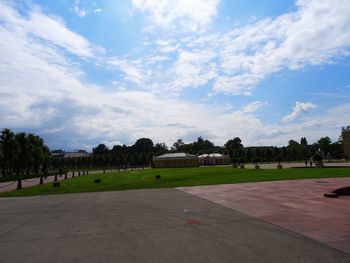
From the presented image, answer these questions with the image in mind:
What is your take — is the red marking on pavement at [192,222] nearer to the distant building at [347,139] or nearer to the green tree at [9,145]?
the green tree at [9,145]

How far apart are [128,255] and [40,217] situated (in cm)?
780

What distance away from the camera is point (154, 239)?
31.5ft

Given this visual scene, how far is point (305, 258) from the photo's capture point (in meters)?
7.39

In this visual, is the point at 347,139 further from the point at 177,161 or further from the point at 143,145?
the point at 143,145

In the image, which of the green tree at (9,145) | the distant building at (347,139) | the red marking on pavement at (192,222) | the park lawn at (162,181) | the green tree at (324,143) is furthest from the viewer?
the green tree at (324,143)

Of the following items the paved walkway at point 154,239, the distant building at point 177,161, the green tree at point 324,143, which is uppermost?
the green tree at point 324,143

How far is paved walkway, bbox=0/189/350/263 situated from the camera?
7.79 metres

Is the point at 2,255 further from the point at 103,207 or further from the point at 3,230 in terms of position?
the point at 103,207

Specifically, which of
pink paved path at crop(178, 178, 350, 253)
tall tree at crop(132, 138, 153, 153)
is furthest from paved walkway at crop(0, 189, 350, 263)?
tall tree at crop(132, 138, 153, 153)

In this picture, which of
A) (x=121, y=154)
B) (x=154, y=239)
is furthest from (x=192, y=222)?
(x=121, y=154)

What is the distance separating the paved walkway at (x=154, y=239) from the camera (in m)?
7.79

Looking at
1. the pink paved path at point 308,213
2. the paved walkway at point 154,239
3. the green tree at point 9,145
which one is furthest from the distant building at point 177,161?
the paved walkway at point 154,239

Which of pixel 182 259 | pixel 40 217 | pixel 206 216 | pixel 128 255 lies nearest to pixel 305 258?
pixel 182 259

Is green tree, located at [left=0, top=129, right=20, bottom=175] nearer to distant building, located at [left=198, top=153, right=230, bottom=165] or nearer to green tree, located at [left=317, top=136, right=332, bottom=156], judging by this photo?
distant building, located at [left=198, top=153, right=230, bottom=165]
